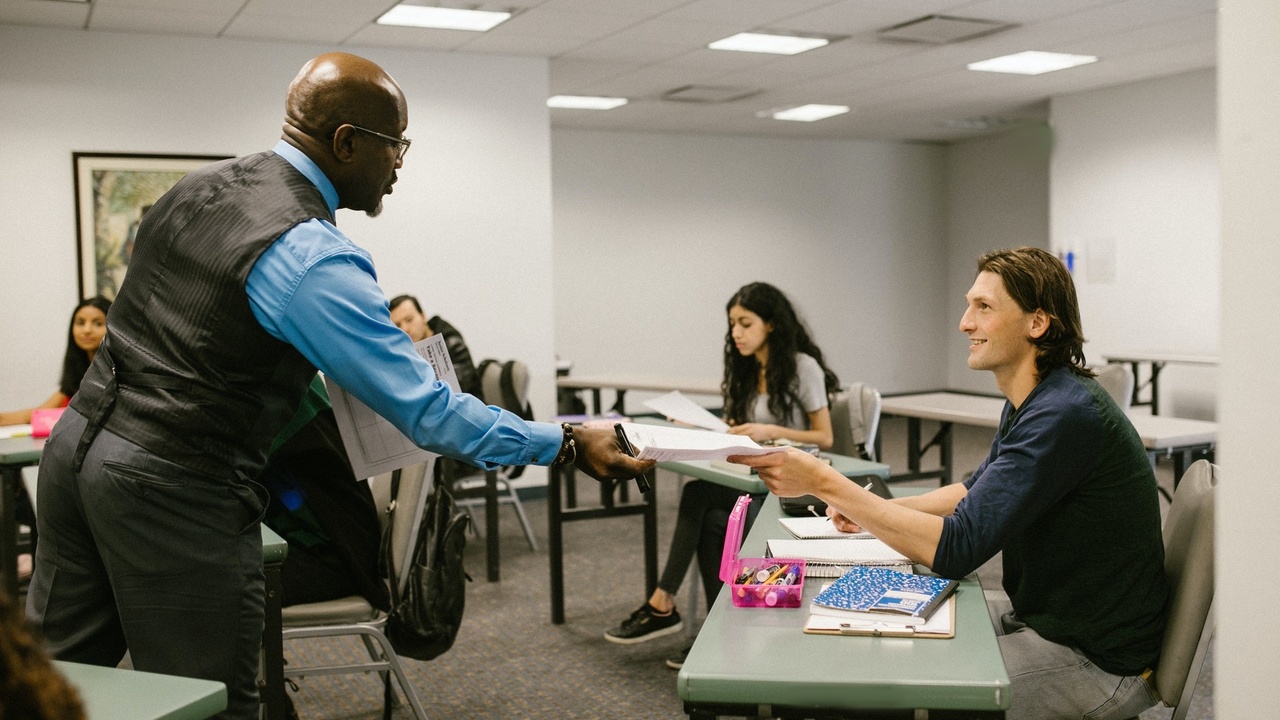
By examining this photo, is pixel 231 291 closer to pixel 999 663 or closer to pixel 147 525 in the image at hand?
pixel 147 525

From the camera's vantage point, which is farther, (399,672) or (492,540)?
(492,540)

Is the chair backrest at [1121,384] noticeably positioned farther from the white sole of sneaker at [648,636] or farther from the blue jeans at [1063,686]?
the blue jeans at [1063,686]

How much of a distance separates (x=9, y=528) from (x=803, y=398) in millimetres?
2727

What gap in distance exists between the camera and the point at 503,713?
3.24 meters

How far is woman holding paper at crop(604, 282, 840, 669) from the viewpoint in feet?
11.9

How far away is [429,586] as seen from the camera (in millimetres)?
2666

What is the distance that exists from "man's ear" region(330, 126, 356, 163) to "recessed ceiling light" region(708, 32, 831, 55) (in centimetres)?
463

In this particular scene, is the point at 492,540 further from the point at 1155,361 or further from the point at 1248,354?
the point at 1155,361

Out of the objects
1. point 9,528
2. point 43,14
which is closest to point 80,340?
point 9,528

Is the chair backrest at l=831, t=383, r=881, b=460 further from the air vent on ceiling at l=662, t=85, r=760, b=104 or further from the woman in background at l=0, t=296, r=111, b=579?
the air vent on ceiling at l=662, t=85, r=760, b=104

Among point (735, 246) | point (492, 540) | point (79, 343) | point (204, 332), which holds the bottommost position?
point (492, 540)

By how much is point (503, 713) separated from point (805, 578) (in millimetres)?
1649

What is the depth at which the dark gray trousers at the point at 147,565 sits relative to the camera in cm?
147

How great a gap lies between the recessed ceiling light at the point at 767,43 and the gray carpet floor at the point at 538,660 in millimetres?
2887
